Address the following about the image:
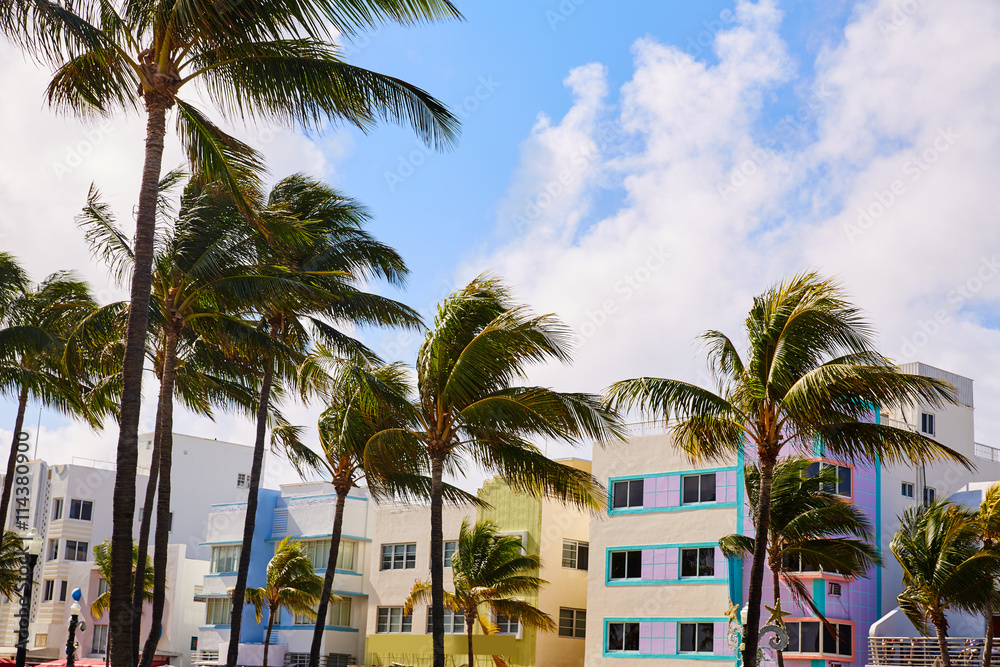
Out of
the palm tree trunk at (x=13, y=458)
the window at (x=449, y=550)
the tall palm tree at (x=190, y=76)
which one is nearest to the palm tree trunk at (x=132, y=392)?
the tall palm tree at (x=190, y=76)

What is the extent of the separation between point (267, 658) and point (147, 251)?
127ft

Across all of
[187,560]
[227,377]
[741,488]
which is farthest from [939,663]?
[187,560]

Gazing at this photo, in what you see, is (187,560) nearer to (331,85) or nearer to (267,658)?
(267,658)

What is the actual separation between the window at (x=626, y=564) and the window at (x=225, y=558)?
70.5ft

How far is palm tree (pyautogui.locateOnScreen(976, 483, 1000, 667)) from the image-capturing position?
29.6m

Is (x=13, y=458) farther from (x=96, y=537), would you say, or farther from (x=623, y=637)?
(x=96, y=537)

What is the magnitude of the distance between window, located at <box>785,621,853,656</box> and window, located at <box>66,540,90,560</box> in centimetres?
4286

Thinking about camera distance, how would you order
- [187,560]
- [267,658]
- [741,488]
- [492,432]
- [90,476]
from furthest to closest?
[90,476] → [187,560] → [267,658] → [741,488] → [492,432]

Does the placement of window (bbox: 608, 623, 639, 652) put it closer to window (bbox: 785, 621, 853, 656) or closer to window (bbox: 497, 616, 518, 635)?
window (bbox: 497, 616, 518, 635)

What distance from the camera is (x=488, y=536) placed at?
40625 millimetres

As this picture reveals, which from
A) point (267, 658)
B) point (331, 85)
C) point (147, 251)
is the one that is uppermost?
point (331, 85)

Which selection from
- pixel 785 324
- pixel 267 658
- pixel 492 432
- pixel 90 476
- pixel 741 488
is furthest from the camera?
pixel 90 476

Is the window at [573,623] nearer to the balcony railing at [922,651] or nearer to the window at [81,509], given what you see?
the balcony railing at [922,651]

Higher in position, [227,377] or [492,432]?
[227,377]
